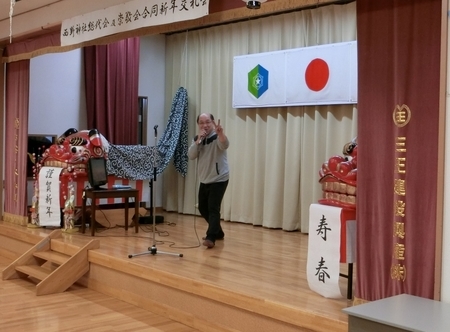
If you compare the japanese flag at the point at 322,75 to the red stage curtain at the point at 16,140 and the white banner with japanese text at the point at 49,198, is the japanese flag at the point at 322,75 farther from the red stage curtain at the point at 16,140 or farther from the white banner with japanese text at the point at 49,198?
the red stage curtain at the point at 16,140

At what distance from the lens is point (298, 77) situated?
6.85m

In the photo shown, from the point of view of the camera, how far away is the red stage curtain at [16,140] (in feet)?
22.3

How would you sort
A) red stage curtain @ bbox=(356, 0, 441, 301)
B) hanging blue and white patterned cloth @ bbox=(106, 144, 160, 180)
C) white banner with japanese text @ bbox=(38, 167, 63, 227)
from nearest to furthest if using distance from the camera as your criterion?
red stage curtain @ bbox=(356, 0, 441, 301) → white banner with japanese text @ bbox=(38, 167, 63, 227) → hanging blue and white patterned cloth @ bbox=(106, 144, 160, 180)

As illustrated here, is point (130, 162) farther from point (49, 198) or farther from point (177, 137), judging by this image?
point (49, 198)

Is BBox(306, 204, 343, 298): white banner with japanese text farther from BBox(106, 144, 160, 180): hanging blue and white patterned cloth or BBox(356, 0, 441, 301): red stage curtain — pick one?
BBox(106, 144, 160, 180): hanging blue and white patterned cloth

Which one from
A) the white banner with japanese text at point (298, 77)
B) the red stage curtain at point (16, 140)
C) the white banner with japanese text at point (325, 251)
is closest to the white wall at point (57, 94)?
the red stage curtain at point (16, 140)

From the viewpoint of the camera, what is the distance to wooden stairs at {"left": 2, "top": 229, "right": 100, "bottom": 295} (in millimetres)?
5035

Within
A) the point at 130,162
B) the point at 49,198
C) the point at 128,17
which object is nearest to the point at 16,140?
the point at 49,198

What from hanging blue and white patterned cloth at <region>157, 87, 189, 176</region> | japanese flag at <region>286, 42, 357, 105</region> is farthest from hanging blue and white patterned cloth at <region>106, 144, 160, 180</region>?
japanese flag at <region>286, 42, 357, 105</region>

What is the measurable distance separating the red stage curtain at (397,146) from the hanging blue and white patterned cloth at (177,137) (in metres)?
4.95

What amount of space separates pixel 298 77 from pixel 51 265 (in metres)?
3.46

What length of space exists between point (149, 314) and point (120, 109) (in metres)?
4.23

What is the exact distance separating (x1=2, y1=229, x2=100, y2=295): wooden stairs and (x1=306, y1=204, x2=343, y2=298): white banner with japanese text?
2.31m

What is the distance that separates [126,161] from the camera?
294 inches
